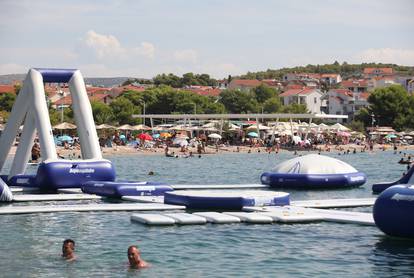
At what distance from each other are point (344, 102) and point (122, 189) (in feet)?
418

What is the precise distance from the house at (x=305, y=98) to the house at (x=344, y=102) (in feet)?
6.51

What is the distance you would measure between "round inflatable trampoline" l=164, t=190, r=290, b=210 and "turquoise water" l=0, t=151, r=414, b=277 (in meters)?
1.81

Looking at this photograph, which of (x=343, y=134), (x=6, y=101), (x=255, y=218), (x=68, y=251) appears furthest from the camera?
(x=6, y=101)

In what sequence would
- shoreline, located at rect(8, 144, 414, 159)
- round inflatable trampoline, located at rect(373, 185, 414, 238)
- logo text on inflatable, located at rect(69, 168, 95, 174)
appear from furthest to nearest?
shoreline, located at rect(8, 144, 414, 159) → logo text on inflatable, located at rect(69, 168, 95, 174) → round inflatable trampoline, located at rect(373, 185, 414, 238)

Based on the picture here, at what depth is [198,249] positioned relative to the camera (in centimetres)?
1900

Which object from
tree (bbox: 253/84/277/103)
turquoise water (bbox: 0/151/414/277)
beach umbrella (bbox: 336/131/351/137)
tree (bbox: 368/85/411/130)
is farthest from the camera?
tree (bbox: 253/84/277/103)

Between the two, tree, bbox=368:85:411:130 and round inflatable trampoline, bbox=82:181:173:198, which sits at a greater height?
tree, bbox=368:85:411:130

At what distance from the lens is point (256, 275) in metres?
16.4

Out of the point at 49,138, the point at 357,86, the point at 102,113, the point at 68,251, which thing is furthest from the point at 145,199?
the point at 357,86

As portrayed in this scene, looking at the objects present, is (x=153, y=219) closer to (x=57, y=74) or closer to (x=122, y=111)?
(x=57, y=74)

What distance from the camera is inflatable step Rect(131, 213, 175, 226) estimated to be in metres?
22.2

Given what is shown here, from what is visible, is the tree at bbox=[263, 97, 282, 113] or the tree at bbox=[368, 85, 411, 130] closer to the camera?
the tree at bbox=[368, 85, 411, 130]

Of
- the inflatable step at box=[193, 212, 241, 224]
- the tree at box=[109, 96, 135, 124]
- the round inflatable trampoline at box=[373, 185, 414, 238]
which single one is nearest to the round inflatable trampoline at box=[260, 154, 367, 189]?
the inflatable step at box=[193, 212, 241, 224]

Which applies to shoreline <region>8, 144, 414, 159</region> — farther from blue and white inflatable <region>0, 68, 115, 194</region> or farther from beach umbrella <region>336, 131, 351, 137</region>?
A: blue and white inflatable <region>0, 68, 115, 194</region>
